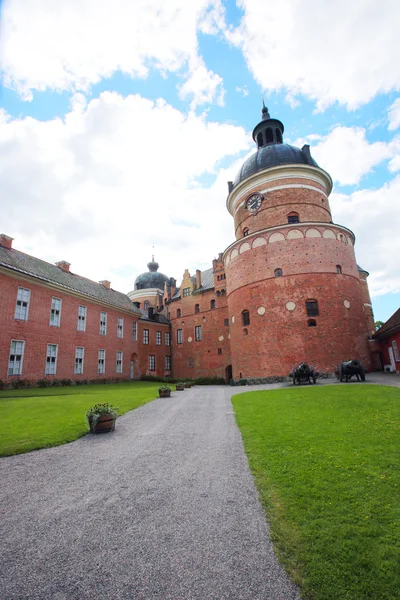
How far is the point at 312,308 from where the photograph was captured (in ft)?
72.3

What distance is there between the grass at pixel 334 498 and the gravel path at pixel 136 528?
0.24m

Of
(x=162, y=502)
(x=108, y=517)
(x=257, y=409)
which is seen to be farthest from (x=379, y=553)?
(x=257, y=409)

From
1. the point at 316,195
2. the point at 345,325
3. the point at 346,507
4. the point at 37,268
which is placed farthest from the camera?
the point at 316,195

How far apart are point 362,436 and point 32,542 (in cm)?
591

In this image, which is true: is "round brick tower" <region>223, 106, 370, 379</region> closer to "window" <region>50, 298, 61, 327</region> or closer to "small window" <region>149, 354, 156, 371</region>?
"small window" <region>149, 354, 156, 371</region>

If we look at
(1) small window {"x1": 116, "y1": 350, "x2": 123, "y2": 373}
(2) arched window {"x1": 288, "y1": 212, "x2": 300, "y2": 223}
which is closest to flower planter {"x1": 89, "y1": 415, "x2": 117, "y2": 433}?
(2) arched window {"x1": 288, "y1": 212, "x2": 300, "y2": 223}

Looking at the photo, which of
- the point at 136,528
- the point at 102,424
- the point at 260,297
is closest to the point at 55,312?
the point at 260,297

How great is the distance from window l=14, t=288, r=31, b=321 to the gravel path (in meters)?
17.9

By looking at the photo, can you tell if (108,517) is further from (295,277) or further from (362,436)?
(295,277)

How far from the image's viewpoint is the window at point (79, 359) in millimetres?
25339

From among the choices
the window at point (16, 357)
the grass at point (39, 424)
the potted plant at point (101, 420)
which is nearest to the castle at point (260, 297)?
the window at point (16, 357)

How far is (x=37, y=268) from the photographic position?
2398 cm

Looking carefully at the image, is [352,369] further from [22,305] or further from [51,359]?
[22,305]

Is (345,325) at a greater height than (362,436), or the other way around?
(345,325)
